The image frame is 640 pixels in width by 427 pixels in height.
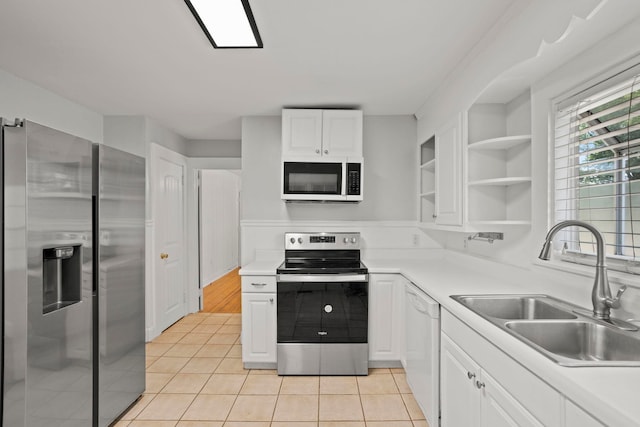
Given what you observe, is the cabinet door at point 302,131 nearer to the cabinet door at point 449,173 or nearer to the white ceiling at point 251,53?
the white ceiling at point 251,53

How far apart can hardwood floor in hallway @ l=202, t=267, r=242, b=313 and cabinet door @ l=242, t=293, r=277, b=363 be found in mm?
1914

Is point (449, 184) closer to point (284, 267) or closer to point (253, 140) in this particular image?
point (284, 267)

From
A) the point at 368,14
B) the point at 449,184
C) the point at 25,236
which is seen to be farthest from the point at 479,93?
the point at 25,236

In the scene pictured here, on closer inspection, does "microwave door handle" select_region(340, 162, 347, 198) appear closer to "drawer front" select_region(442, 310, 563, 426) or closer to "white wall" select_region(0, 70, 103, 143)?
"drawer front" select_region(442, 310, 563, 426)

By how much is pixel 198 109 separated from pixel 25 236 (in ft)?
7.25

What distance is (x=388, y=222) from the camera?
362cm

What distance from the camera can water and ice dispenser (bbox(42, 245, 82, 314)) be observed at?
174 centimetres

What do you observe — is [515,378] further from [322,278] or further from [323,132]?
[323,132]

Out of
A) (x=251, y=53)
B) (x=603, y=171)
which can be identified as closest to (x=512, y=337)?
(x=603, y=171)

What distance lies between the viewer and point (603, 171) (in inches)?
62.8

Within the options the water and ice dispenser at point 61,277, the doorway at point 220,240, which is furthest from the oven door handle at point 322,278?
the doorway at point 220,240

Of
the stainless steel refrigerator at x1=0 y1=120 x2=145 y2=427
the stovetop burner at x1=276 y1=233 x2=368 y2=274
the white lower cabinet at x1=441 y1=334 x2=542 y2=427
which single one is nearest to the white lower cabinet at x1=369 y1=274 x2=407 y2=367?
the stovetop burner at x1=276 y1=233 x2=368 y2=274

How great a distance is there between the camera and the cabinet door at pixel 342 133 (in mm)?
3279

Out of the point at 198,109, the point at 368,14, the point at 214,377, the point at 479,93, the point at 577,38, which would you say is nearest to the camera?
the point at 577,38
